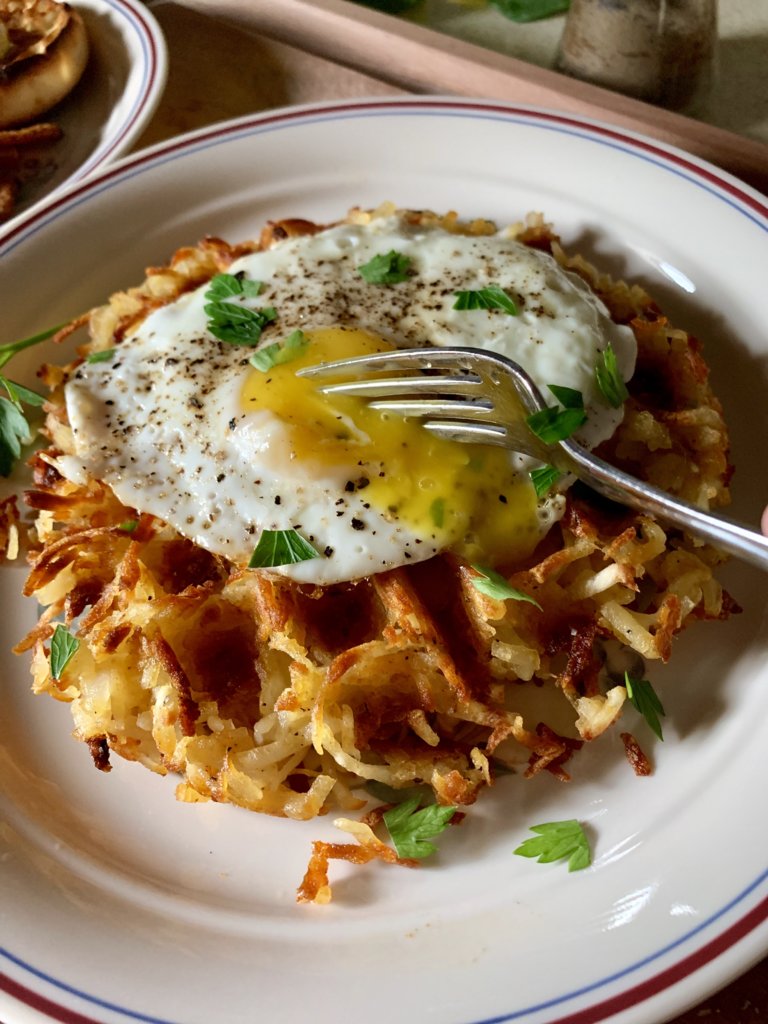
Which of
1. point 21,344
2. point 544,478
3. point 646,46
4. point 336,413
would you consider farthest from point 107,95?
point 544,478

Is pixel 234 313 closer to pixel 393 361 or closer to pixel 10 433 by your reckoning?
pixel 393 361

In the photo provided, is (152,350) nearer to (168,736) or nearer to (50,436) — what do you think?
(50,436)

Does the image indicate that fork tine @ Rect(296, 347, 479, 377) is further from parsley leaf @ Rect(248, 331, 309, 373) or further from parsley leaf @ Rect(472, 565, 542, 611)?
parsley leaf @ Rect(472, 565, 542, 611)

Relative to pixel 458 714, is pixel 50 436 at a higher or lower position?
lower

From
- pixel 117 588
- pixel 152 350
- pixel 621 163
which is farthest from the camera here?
pixel 621 163

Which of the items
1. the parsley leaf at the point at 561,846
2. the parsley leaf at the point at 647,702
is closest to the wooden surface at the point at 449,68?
the parsley leaf at the point at 647,702

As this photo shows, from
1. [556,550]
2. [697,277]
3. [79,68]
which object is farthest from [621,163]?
[79,68]

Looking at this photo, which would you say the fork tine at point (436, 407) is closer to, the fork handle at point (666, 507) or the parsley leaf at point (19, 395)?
the fork handle at point (666, 507)

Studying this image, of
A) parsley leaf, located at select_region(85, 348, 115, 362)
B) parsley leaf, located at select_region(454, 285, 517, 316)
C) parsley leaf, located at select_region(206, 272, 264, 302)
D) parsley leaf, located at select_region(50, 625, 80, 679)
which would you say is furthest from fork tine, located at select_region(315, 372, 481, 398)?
parsley leaf, located at select_region(50, 625, 80, 679)
